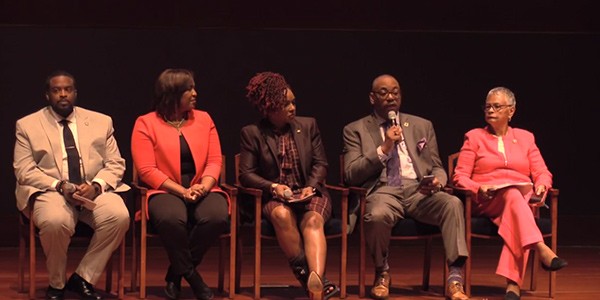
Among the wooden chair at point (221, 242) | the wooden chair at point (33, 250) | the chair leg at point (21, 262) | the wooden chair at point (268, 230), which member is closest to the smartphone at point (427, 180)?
the wooden chair at point (268, 230)

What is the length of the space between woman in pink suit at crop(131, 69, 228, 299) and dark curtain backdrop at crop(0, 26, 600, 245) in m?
1.52

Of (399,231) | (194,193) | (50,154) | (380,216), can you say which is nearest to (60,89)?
(50,154)

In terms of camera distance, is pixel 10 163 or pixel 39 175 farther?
pixel 10 163

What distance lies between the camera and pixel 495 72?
8422 mm

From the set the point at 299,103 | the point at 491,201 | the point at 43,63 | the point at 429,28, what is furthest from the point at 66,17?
the point at 491,201

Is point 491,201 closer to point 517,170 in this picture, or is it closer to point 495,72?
point 517,170

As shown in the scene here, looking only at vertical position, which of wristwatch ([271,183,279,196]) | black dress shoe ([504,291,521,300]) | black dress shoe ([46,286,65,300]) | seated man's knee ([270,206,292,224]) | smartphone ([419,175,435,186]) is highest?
smartphone ([419,175,435,186])

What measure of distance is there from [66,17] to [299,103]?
168 centimetres

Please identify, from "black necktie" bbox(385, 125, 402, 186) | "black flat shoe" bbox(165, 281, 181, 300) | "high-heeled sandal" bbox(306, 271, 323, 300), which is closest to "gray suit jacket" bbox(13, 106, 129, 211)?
"black flat shoe" bbox(165, 281, 181, 300)

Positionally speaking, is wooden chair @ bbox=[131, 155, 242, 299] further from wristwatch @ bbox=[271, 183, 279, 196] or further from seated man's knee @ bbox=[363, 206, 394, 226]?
seated man's knee @ bbox=[363, 206, 394, 226]

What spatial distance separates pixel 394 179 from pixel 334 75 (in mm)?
1662

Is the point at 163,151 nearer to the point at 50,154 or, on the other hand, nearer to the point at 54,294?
the point at 50,154

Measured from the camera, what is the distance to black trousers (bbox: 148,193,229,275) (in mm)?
6254

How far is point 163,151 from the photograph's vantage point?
21.4ft
